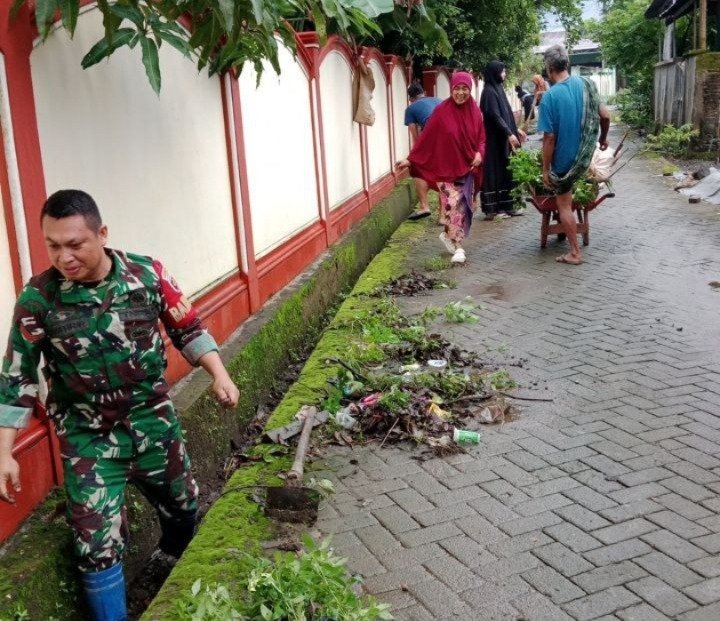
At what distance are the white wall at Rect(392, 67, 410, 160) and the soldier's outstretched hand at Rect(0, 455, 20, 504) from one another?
443 inches

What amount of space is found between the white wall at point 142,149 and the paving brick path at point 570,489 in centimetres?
156

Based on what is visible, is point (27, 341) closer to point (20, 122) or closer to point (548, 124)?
point (20, 122)

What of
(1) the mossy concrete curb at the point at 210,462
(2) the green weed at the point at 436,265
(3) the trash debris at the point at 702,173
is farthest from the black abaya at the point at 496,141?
(3) the trash debris at the point at 702,173

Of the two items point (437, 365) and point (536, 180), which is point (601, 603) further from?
point (536, 180)

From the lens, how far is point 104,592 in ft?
10.4

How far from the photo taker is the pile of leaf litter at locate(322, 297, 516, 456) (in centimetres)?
455

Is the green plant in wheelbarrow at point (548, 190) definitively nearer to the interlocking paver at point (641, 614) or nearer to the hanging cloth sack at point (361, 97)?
the hanging cloth sack at point (361, 97)

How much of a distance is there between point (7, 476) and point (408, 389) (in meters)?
2.59

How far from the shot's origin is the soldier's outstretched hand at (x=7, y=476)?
9.33ft

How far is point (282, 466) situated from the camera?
4.05 metres

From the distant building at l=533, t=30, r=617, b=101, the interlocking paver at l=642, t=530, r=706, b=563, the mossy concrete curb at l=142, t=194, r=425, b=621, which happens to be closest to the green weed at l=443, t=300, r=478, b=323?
the mossy concrete curb at l=142, t=194, r=425, b=621

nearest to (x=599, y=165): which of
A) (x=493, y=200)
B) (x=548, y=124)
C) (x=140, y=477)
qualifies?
(x=548, y=124)

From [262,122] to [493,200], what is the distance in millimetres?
5543

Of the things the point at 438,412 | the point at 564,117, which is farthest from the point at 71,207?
the point at 564,117
